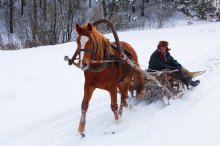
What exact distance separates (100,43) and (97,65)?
1.16ft

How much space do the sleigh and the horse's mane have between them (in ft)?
4.08

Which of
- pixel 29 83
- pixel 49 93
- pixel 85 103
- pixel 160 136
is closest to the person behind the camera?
pixel 160 136

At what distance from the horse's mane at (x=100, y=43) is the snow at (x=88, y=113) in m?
1.33

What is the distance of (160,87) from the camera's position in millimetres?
8156

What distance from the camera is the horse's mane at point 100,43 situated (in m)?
6.12

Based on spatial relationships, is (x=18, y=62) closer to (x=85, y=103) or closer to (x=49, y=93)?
(x=49, y=93)

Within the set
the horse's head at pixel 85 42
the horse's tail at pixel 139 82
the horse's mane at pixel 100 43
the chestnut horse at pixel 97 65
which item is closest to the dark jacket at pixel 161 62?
the horse's tail at pixel 139 82

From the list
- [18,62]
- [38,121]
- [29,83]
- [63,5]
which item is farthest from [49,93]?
[63,5]

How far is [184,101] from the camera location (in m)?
8.22

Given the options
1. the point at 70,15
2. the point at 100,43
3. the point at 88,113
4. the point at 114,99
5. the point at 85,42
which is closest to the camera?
the point at 85,42

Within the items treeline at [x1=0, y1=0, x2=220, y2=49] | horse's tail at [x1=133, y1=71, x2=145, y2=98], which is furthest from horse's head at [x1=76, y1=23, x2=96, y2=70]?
treeline at [x1=0, y1=0, x2=220, y2=49]

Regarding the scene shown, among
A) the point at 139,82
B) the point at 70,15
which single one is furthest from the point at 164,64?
the point at 70,15

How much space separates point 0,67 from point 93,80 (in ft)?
21.3

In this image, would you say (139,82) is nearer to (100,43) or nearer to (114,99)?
(114,99)
